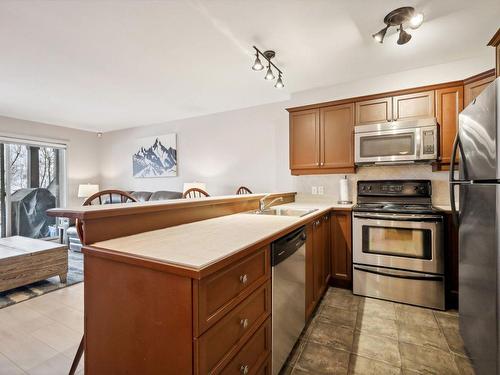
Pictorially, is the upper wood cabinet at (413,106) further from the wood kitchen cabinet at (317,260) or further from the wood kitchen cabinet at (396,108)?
the wood kitchen cabinet at (317,260)

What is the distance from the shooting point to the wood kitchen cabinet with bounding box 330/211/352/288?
2.73 m

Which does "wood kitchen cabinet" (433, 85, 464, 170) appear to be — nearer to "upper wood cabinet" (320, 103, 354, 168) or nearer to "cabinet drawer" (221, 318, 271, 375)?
"upper wood cabinet" (320, 103, 354, 168)

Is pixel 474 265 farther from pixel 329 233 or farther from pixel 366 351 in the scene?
pixel 329 233

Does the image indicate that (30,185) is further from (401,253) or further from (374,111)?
(401,253)

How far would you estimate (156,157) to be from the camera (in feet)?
17.4

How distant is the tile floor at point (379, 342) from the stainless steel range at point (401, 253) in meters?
0.15

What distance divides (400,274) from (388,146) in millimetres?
1318

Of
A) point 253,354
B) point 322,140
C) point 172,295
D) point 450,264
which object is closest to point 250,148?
point 322,140

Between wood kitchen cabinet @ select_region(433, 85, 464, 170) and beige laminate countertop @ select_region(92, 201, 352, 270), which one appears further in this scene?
wood kitchen cabinet @ select_region(433, 85, 464, 170)

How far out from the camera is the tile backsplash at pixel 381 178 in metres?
2.79

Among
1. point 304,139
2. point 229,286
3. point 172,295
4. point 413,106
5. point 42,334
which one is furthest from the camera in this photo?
point 304,139

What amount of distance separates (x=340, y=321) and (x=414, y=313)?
73 centimetres

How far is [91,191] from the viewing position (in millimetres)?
5301

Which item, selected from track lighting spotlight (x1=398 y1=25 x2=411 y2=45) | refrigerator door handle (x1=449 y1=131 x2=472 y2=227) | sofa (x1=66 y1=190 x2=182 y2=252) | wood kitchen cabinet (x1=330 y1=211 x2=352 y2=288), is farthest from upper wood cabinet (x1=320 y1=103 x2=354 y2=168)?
sofa (x1=66 y1=190 x2=182 y2=252)
